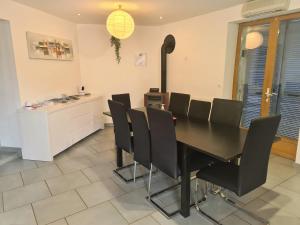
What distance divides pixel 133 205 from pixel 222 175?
0.97 m

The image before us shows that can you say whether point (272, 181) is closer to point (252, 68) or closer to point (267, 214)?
point (267, 214)

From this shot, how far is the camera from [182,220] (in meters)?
1.99

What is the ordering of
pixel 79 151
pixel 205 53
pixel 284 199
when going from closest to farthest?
pixel 284 199 < pixel 79 151 < pixel 205 53

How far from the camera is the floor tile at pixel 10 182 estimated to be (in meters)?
2.54

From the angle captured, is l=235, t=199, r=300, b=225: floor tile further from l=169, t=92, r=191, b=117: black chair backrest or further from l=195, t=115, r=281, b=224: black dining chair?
l=169, t=92, r=191, b=117: black chair backrest

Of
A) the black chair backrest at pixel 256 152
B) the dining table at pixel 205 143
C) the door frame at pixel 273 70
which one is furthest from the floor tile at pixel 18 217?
the door frame at pixel 273 70

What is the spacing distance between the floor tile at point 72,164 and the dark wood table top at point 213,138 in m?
1.55

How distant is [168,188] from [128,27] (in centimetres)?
Result: 213

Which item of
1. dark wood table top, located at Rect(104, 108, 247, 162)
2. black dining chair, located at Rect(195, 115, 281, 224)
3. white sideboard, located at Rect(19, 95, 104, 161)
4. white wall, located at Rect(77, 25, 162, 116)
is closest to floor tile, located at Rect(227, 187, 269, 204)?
black dining chair, located at Rect(195, 115, 281, 224)

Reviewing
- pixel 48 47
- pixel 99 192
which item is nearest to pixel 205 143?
pixel 99 192

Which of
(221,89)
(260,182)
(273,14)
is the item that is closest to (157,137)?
(260,182)

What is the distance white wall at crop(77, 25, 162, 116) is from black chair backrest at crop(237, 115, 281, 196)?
12.3 ft

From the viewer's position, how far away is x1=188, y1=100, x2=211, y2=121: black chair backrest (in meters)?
2.83

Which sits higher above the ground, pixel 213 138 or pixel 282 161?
pixel 213 138
